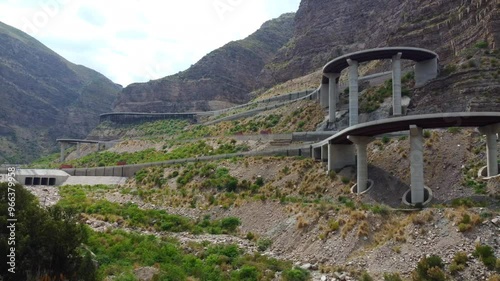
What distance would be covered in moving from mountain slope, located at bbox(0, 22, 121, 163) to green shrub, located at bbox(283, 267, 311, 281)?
3883 inches

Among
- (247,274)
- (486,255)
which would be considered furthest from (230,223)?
(486,255)

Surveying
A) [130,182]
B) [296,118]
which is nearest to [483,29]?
[296,118]

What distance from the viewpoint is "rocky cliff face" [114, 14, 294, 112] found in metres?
113

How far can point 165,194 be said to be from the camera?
133 ft

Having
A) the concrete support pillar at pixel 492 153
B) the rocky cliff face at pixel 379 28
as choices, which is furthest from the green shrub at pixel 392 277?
the rocky cliff face at pixel 379 28

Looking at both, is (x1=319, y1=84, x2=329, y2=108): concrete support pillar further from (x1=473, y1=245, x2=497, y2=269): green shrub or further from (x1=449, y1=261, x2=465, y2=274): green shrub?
(x1=449, y1=261, x2=465, y2=274): green shrub

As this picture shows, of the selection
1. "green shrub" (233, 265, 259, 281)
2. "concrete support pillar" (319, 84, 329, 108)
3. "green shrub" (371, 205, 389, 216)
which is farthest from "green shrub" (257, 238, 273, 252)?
"concrete support pillar" (319, 84, 329, 108)

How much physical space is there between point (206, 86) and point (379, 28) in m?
47.2

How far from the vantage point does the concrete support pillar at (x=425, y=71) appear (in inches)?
1841

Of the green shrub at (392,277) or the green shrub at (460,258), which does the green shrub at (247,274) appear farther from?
the green shrub at (460,258)

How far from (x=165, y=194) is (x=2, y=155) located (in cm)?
7799

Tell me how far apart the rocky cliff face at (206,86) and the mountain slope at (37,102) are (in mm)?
22492

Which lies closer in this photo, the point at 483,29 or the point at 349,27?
the point at 483,29

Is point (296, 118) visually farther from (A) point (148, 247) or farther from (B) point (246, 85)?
(B) point (246, 85)
